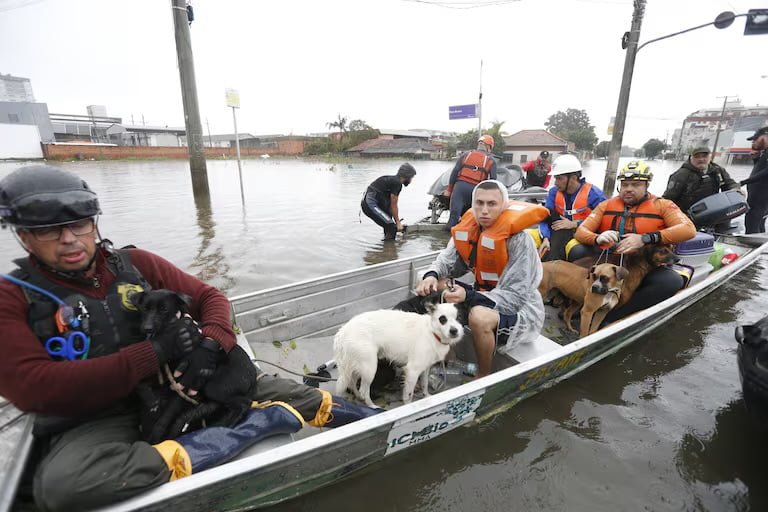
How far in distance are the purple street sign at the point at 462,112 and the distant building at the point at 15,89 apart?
245ft

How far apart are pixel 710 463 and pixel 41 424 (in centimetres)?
406

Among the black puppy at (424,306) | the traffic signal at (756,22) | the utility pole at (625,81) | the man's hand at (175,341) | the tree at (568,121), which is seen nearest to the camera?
the man's hand at (175,341)

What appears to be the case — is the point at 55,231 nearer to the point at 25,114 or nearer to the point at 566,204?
the point at 566,204

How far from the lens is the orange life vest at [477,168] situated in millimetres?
7273

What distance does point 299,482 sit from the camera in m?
1.95

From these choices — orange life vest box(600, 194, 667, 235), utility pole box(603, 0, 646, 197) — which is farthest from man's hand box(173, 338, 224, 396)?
utility pole box(603, 0, 646, 197)

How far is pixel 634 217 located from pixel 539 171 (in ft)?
20.3

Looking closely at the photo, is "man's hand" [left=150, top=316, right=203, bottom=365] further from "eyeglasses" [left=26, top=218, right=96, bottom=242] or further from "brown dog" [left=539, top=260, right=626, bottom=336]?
"brown dog" [left=539, top=260, right=626, bottom=336]

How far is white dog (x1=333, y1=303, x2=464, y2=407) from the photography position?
2.57 meters

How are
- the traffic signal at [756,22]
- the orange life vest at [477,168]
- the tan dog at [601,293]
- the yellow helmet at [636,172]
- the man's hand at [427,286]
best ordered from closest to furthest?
the man's hand at [427,286], the tan dog at [601,293], the yellow helmet at [636,172], the orange life vest at [477,168], the traffic signal at [756,22]

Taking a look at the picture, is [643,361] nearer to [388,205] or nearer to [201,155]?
[388,205]

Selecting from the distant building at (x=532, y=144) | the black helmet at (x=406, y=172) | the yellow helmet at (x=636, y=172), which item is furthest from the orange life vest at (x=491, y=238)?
the distant building at (x=532, y=144)

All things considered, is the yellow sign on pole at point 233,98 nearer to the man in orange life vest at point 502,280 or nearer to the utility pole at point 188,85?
the utility pole at point 188,85

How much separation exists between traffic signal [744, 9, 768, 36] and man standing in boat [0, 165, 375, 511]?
1273 cm
